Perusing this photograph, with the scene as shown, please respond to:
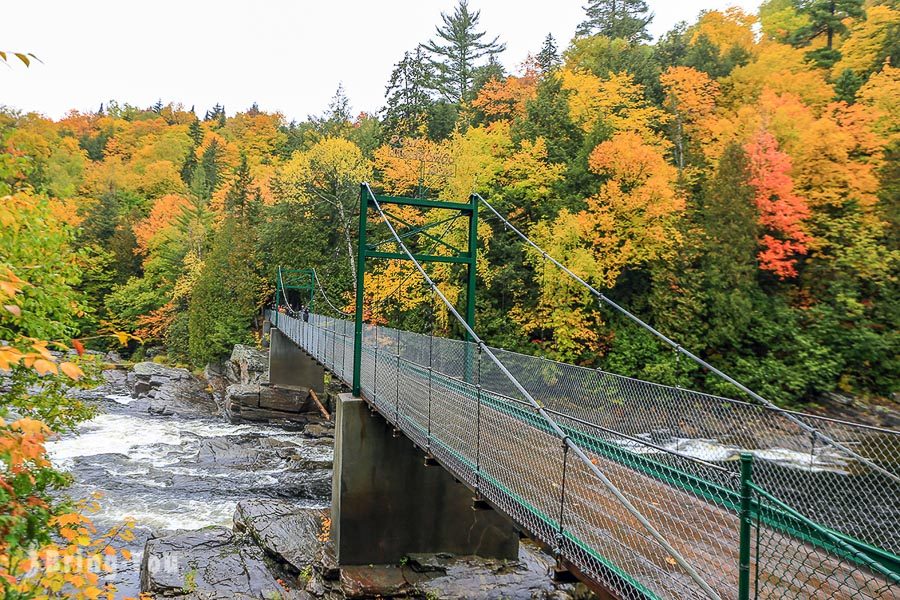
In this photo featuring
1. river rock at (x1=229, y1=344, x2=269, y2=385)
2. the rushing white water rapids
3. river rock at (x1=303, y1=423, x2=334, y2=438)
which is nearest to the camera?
the rushing white water rapids

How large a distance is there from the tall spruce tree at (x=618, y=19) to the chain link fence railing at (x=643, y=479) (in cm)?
2583

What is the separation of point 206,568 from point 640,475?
214 inches

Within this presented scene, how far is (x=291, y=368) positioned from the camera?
20234mm

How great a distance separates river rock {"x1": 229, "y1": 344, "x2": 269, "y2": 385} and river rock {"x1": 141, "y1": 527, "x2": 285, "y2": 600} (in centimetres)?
1337

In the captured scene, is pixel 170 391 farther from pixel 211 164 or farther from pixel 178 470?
pixel 211 164

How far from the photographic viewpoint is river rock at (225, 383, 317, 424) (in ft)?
58.0

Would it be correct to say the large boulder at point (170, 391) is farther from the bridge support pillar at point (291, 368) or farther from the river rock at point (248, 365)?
the bridge support pillar at point (291, 368)

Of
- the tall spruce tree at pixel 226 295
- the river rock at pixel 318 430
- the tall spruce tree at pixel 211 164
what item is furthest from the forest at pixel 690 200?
the tall spruce tree at pixel 211 164

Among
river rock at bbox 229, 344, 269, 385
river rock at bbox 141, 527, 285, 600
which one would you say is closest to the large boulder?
river rock at bbox 229, 344, 269, 385

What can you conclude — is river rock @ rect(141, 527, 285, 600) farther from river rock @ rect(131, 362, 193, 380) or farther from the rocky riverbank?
river rock @ rect(131, 362, 193, 380)

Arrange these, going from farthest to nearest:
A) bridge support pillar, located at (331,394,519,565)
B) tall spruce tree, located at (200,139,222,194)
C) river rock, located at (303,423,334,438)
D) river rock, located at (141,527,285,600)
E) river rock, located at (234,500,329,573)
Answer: tall spruce tree, located at (200,139,222,194), river rock, located at (303,423,334,438), bridge support pillar, located at (331,394,519,565), river rock, located at (234,500,329,573), river rock, located at (141,527,285,600)

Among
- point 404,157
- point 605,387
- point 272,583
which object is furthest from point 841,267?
point 272,583

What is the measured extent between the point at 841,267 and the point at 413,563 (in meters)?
13.3

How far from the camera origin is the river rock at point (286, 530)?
752cm
